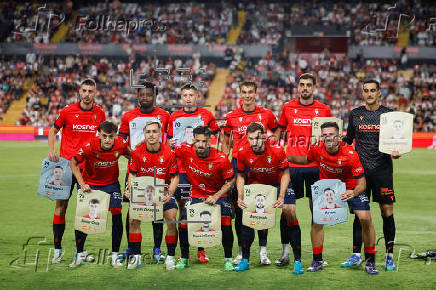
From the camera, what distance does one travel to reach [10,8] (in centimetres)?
4112

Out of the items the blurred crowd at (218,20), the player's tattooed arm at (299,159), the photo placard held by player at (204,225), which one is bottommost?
the photo placard held by player at (204,225)

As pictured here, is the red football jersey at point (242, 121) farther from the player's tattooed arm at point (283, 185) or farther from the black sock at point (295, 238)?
the black sock at point (295, 238)

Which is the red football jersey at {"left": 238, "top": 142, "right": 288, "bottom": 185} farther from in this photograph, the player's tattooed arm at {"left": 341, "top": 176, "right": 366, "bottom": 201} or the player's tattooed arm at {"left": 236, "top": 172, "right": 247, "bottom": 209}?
the player's tattooed arm at {"left": 341, "top": 176, "right": 366, "bottom": 201}

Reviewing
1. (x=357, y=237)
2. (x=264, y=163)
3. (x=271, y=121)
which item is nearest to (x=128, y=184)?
(x=264, y=163)

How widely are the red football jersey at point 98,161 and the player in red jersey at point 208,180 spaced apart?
93 centimetres

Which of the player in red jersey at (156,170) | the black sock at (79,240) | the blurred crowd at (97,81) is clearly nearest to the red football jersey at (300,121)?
the player in red jersey at (156,170)

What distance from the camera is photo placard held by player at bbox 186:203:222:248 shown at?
7.02 m

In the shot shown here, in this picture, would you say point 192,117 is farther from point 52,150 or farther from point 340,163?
point 340,163

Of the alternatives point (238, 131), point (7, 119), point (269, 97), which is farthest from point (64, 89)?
point (238, 131)

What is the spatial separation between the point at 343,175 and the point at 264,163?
99 centimetres

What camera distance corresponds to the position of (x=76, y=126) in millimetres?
8250

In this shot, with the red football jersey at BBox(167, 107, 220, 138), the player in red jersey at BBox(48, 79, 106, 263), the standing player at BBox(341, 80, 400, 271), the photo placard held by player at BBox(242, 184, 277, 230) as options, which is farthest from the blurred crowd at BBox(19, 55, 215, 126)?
the photo placard held by player at BBox(242, 184, 277, 230)

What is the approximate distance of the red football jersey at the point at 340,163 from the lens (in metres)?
7.22

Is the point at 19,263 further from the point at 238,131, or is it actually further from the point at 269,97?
the point at 269,97
